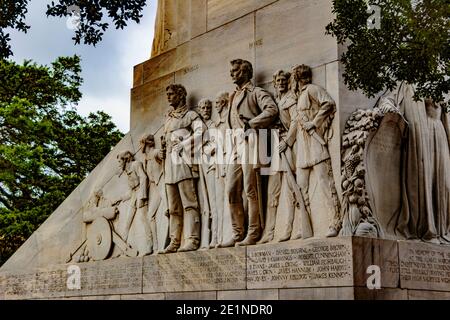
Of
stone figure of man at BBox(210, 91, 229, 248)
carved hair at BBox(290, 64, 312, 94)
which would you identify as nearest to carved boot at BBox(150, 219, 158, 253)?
stone figure of man at BBox(210, 91, 229, 248)

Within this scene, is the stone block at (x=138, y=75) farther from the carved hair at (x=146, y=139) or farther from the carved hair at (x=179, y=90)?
the carved hair at (x=179, y=90)

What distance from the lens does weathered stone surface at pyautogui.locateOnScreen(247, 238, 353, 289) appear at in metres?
10.9

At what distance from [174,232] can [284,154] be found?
9.35 feet

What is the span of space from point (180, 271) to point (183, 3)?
5570mm

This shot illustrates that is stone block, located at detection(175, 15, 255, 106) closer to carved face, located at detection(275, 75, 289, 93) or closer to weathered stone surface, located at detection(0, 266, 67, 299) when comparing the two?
carved face, located at detection(275, 75, 289, 93)

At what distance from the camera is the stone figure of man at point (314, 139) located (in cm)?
1159

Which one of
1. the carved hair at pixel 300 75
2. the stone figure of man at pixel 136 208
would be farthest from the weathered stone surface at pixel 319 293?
the stone figure of man at pixel 136 208

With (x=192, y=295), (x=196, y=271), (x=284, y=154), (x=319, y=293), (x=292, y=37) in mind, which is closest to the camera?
(x=319, y=293)

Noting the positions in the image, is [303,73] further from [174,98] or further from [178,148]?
[174,98]

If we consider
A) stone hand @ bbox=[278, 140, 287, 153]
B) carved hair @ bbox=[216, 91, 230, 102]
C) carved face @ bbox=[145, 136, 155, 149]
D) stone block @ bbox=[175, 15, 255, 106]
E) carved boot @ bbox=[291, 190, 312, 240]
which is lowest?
carved boot @ bbox=[291, 190, 312, 240]

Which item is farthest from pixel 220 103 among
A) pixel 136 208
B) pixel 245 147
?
pixel 136 208

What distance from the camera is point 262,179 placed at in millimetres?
12703

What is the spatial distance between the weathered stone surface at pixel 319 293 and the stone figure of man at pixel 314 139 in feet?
3.01
